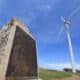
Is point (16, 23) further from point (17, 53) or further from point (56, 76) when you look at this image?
point (56, 76)

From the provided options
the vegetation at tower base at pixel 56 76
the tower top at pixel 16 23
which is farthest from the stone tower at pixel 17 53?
the vegetation at tower base at pixel 56 76

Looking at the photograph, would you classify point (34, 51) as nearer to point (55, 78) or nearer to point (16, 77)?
point (16, 77)

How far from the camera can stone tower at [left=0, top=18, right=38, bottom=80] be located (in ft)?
35.1

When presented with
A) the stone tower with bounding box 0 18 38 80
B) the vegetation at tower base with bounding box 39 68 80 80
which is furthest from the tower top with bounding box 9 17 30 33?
the vegetation at tower base with bounding box 39 68 80 80

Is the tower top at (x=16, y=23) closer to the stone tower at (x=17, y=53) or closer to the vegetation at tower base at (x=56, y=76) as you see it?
the stone tower at (x=17, y=53)

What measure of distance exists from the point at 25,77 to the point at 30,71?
0.50 metres

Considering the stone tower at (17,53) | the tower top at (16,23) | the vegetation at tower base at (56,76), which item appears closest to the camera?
the stone tower at (17,53)

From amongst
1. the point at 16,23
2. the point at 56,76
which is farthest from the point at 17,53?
the point at 56,76

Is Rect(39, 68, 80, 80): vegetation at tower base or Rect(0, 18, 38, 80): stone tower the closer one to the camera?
Rect(0, 18, 38, 80): stone tower

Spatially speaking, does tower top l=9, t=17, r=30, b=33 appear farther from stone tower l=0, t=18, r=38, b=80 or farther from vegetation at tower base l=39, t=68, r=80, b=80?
vegetation at tower base l=39, t=68, r=80, b=80

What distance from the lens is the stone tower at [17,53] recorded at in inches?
421

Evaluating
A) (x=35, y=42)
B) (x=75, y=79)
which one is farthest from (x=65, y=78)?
(x=35, y=42)

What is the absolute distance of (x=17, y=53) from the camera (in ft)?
36.9

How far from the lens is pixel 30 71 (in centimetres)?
1124
